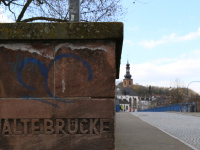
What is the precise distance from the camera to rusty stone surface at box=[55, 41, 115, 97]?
3.09 m

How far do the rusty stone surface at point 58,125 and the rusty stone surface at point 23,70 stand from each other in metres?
0.12

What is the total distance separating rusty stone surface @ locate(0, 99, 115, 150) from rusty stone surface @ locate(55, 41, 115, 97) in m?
0.10

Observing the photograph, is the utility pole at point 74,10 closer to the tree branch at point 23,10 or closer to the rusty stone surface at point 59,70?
the rusty stone surface at point 59,70

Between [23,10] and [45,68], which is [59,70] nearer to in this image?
[45,68]

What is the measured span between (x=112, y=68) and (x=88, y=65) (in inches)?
9.8

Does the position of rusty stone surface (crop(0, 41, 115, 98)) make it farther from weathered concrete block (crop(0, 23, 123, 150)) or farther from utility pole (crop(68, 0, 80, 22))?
utility pole (crop(68, 0, 80, 22))

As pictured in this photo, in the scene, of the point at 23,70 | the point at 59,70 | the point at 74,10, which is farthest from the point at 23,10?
the point at 59,70

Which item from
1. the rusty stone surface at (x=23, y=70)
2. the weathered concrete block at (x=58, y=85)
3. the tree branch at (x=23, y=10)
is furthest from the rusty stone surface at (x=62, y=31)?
the tree branch at (x=23, y=10)

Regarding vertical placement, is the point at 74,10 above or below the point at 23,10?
below

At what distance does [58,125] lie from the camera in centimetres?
309

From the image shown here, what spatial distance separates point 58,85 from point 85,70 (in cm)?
32

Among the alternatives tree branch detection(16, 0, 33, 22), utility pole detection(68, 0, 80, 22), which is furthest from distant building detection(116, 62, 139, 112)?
utility pole detection(68, 0, 80, 22)

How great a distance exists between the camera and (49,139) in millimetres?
3084

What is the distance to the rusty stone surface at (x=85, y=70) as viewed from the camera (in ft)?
10.1
